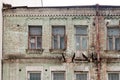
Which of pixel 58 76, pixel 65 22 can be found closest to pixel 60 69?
pixel 58 76

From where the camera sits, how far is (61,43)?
1442 inches

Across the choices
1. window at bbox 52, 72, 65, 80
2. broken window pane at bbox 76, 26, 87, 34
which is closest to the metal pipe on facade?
broken window pane at bbox 76, 26, 87, 34

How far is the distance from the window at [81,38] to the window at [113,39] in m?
1.55

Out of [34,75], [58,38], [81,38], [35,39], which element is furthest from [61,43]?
[34,75]

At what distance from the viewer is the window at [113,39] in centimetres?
3638

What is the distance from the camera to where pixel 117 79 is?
3603 cm

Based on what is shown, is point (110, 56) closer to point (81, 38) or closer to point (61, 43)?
point (81, 38)

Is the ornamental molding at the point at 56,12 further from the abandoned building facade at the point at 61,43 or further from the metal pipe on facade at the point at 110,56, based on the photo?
the metal pipe on facade at the point at 110,56

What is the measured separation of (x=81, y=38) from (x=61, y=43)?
1380mm

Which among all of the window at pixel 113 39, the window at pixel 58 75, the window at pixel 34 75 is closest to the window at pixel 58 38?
the window at pixel 58 75

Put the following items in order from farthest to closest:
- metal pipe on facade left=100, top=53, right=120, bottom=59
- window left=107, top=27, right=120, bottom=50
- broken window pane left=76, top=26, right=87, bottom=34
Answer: broken window pane left=76, top=26, right=87, bottom=34 → window left=107, top=27, right=120, bottom=50 → metal pipe on facade left=100, top=53, right=120, bottom=59

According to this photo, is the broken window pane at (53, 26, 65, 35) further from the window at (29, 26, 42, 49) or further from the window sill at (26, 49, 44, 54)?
the window sill at (26, 49, 44, 54)

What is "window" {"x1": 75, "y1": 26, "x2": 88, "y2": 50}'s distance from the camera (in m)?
36.4

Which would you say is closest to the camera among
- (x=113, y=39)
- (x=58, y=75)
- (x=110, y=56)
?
(x=110, y=56)
